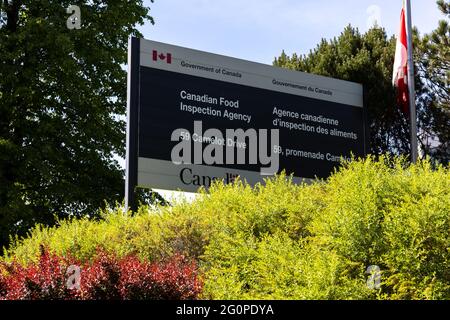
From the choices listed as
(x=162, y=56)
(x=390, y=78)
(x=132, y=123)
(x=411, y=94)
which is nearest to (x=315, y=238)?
(x=132, y=123)

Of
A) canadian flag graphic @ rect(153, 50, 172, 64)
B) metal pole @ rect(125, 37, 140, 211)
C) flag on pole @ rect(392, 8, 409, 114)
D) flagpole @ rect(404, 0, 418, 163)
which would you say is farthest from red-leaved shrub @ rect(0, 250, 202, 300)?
flag on pole @ rect(392, 8, 409, 114)

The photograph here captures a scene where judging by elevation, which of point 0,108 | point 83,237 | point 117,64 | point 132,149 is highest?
point 117,64

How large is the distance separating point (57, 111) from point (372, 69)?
12.4 m

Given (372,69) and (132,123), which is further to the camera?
(372,69)

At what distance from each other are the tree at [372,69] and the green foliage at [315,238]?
17.8 m

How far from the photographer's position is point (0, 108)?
21.2 metres

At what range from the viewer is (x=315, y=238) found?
812 cm

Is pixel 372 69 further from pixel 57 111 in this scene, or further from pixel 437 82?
pixel 57 111

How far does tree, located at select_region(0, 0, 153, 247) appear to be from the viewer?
20594 millimetres

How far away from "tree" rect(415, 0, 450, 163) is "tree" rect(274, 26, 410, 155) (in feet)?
3.41

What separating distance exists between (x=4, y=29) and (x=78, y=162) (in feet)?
15.6

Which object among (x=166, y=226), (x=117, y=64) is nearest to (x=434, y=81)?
(x=117, y=64)

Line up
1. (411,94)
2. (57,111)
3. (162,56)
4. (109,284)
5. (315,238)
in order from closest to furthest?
1. (109,284)
2. (315,238)
3. (162,56)
4. (411,94)
5. (57,111)
